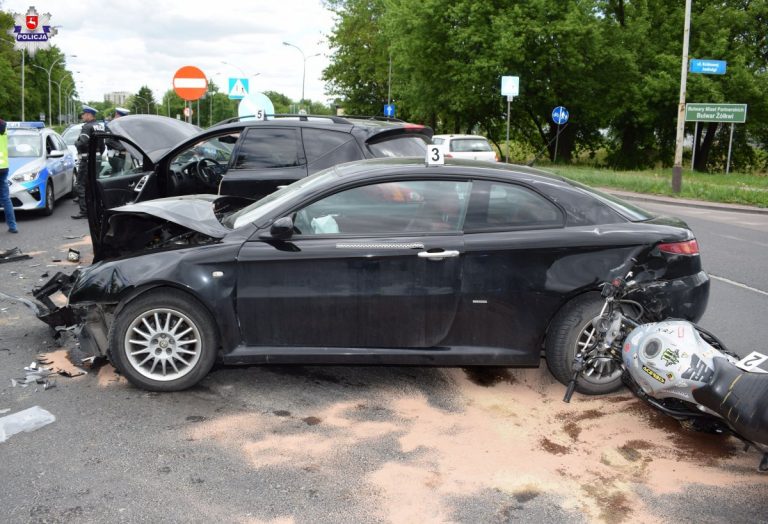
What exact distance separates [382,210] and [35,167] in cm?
1067

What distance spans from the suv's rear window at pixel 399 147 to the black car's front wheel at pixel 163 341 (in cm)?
350

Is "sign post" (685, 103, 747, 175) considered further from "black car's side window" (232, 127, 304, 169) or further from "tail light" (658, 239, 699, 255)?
"tail light" (658, 239, 699, 255)

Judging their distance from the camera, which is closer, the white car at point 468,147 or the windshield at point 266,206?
the windshield at point 266,206

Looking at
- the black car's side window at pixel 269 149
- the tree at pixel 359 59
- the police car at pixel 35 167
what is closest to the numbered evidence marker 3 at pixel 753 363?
the black car's side window at pixel 269 149

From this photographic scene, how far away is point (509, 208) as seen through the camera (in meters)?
5.05

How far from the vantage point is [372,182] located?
5.05 meters

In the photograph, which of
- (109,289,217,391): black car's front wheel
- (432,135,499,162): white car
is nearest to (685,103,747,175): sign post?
(432,135,499,162): white car

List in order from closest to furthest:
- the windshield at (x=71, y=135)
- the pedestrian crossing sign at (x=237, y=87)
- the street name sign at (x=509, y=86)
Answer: the pedestrian crossing sign at (x=237, y=87)
the windshield at (x=71, y=135)
the street name sign at (x=509, y=86)

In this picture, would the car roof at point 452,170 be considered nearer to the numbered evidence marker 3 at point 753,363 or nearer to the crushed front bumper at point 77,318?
the numbered evidence marker 3 at point 753,363

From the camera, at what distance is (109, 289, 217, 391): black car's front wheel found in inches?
192

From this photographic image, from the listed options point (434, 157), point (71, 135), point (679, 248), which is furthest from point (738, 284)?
point (71, 135)

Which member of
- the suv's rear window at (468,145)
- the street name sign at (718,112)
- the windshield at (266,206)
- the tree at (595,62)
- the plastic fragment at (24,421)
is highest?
the tree at (595,62)

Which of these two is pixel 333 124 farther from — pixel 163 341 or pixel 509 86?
pixel 509 86

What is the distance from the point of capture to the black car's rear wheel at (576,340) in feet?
16.2
